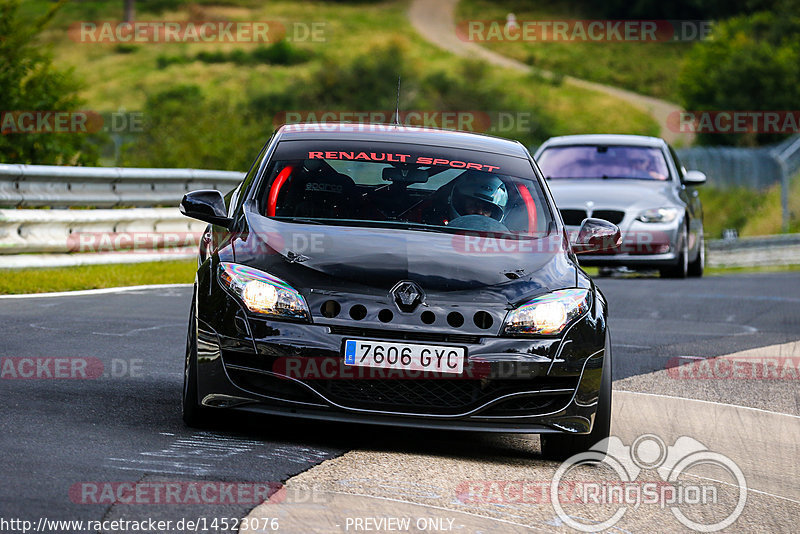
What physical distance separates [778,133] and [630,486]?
198ft

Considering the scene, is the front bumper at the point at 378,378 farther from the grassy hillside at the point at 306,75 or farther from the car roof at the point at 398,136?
the grassy hillside at the point at 306,75

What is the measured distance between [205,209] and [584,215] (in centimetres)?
940

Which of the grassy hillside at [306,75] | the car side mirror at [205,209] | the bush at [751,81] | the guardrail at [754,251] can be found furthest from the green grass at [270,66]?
Answer: the car side mirror at [205,209]

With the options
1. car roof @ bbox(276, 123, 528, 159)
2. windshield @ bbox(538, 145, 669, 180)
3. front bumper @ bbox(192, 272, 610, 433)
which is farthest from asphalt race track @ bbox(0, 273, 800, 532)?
windshield @ bbox(538, 145, 669, 180)

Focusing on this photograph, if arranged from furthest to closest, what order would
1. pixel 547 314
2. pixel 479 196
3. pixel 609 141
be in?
1. pixel 609 141
2. pixel 479 196
3. pixel 547 314

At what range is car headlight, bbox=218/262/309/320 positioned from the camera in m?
5.64

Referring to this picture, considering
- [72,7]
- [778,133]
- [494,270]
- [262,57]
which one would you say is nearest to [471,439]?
[494,270]

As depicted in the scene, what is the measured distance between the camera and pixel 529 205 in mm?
6898

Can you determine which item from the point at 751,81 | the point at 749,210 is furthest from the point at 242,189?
the point at 751,81

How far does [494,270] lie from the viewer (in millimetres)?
5902

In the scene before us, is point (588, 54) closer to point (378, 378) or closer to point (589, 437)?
point (589, 437)

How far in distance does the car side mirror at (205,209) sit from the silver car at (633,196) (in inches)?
343

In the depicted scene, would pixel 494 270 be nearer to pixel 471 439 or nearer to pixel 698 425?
pixel 471 439

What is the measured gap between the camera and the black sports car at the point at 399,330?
560cm
